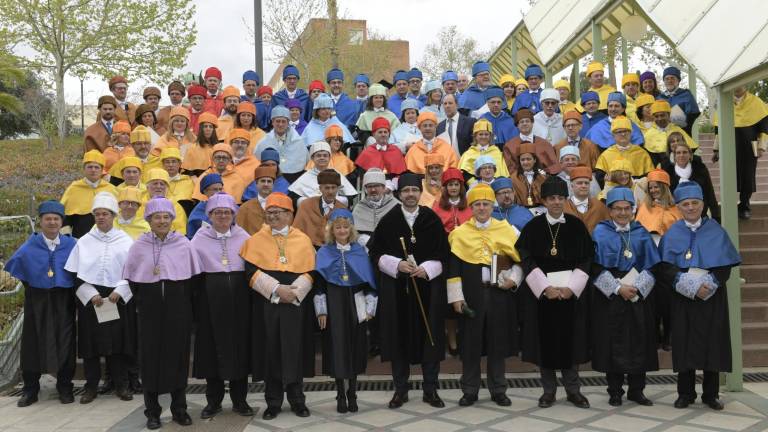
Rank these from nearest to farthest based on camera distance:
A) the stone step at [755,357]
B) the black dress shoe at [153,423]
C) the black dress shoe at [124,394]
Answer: the black dress shoe at [153,423], the black dress shoe at [124,394], the stone step at [755,357]

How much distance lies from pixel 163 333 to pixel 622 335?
3.84 m

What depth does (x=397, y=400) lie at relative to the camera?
6129 millimetres

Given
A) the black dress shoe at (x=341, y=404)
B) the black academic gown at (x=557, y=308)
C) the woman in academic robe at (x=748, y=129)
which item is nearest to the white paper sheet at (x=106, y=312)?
the black dress shoe at (x=341, y=404)

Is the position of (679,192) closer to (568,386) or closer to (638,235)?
(638,235)

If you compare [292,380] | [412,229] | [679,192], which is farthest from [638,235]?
[292,380]

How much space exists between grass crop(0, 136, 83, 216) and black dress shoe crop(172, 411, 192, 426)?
8832 millimetres

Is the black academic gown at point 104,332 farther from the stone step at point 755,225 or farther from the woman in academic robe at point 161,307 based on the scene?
the stone step at point 755,225

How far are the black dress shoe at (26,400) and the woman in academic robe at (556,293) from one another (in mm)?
4477

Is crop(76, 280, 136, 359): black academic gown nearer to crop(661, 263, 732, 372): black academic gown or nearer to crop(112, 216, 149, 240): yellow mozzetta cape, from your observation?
crop(112, 216, 149, 240): yellow mozzetta cape

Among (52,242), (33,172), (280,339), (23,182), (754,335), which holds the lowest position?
(754,335)

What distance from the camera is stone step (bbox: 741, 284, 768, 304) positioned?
7.77 m

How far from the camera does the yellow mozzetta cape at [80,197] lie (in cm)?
773

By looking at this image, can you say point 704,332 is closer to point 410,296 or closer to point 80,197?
point 410,296

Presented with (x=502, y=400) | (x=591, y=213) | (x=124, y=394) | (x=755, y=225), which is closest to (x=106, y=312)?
(x=124, y=394)
